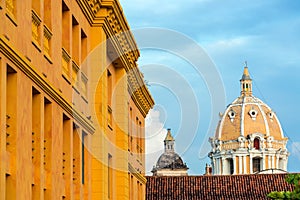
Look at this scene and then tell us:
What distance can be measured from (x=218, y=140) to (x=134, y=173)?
109700mm

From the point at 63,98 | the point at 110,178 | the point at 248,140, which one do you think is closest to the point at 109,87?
the point at 110,178

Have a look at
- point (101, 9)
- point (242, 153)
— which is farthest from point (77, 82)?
point (242, 153)

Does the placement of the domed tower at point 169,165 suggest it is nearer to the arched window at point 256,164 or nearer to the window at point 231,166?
the window at point 231,166

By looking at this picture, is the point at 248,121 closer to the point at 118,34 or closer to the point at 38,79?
the point at 118,34

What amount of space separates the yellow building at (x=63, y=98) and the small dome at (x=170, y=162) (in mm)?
98661

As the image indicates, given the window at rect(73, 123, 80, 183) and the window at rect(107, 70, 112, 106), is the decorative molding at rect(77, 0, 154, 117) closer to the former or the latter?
the window at rect(107, 70, 112, 106)

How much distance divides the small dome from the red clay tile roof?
204 feet

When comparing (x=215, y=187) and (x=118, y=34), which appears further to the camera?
(x=215, y=187)

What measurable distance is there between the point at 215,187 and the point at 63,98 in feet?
149

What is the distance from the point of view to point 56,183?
1939 centimetres

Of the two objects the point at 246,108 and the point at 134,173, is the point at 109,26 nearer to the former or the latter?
the point at 134,173

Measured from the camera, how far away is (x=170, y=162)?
136 m

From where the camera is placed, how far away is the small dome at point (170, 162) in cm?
12900

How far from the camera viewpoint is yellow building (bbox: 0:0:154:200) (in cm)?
1606
